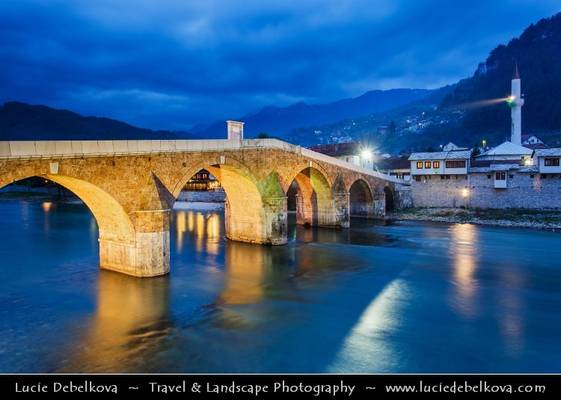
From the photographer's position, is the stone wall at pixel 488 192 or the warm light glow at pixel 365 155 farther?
the warm light glow at pixel 365 155

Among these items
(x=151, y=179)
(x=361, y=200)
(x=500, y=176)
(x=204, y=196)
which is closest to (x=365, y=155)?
(x=361, y=200)

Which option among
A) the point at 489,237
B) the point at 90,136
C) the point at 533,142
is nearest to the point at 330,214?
the point at 489,237

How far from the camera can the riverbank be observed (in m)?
32.0

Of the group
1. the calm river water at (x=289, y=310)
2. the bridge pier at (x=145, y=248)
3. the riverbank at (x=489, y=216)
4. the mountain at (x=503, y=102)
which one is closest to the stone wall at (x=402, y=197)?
the riverbank at (x=489, y=216)

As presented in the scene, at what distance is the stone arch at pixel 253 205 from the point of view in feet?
75.7

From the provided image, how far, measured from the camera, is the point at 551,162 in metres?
33.4

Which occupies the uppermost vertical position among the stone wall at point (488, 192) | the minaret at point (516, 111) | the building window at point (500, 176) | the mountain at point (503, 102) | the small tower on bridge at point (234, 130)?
the mountain at point (503, 102)

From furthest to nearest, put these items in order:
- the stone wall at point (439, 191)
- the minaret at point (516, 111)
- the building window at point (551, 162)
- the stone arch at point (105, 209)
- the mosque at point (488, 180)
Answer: the minaret at point (516, 111), the stone wall at point (439, 191), the mosque at point (488, 180), the building window at point (551, 162), the stone arch at point (105, 209)

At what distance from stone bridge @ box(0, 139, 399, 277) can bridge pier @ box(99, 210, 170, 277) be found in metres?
0.04

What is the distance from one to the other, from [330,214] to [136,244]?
62.5ft

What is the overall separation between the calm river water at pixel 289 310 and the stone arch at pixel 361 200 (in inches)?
556

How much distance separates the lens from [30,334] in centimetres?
1111

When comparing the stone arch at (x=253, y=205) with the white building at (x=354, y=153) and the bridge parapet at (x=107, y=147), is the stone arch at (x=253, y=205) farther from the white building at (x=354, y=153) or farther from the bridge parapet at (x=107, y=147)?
the white building at (x=354, y=153)

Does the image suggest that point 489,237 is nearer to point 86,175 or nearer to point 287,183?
point 287,183
